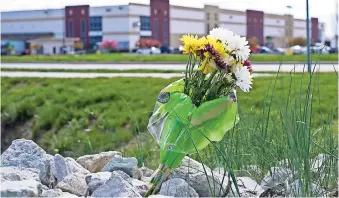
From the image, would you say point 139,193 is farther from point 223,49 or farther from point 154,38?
point 154,38

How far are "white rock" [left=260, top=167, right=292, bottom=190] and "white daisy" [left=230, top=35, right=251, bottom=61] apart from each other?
Answer: 0.44m

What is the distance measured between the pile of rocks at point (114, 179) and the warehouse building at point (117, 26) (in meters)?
16.6

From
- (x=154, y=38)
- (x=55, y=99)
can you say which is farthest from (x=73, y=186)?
(x=154, y=38)

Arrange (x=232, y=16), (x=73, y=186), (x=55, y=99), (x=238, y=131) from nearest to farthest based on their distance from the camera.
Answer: (x=73, y=186) < (x=238, y=131) < (x=55, y=99) < (x=232, y=16)

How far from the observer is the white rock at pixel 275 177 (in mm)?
2479

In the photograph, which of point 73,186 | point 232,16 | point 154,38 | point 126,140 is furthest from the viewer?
point 154,38

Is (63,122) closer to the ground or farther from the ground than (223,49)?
A: closer to the ground

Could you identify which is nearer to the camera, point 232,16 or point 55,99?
point 55,99

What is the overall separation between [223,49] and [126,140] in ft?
15.5

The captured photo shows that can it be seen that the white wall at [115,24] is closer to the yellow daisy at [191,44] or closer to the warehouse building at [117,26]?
the warehouse building at [117,26]

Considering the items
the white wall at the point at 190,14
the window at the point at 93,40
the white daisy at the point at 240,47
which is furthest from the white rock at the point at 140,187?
the window at the point at 93,40

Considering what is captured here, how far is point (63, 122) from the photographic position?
8.52 meters

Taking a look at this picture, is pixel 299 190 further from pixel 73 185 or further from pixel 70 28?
pixel 70 28

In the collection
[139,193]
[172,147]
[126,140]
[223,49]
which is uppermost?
[223,49]
